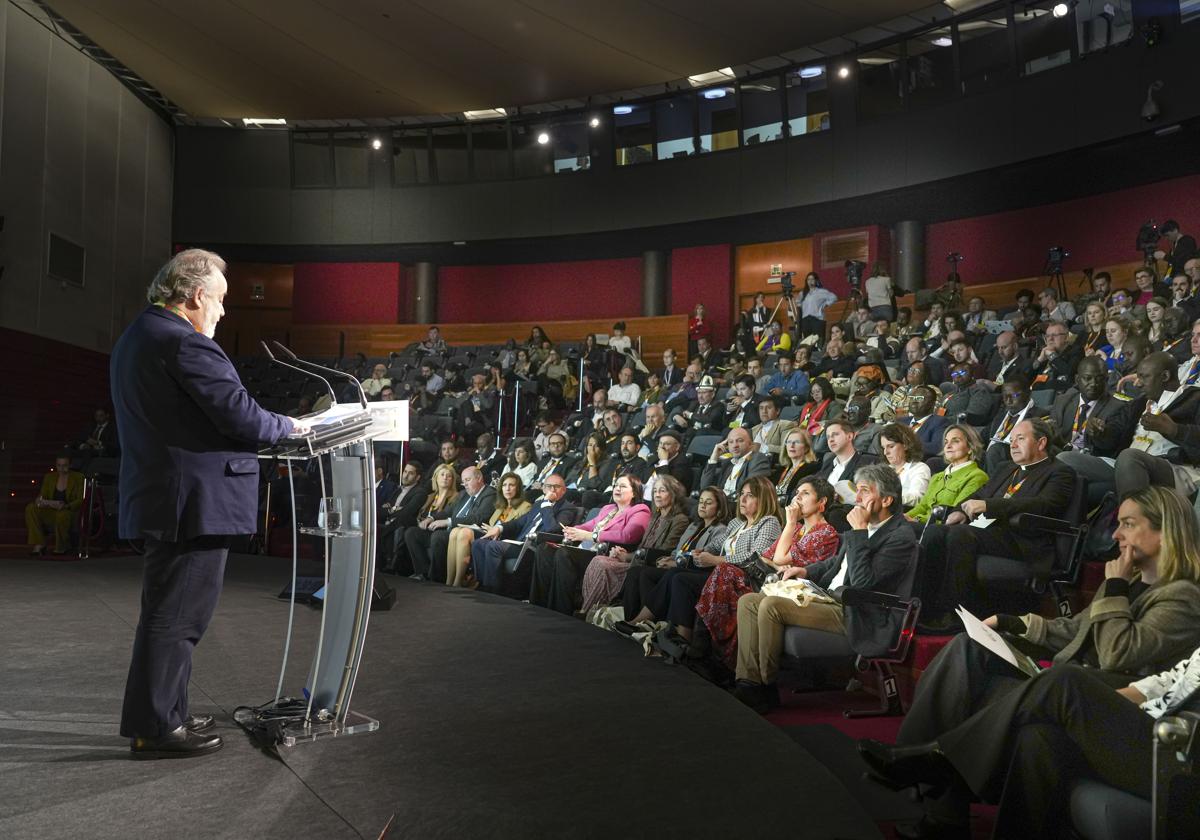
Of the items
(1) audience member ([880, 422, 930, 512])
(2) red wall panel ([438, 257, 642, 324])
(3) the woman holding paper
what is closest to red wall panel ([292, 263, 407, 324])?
(2) red wall panel ([438, 257, 642, 324])

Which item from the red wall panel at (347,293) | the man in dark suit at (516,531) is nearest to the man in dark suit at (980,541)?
the man in dark suit at (516,531)

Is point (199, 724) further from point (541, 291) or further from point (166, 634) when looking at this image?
point (541, 291)

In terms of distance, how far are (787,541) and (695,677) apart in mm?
900

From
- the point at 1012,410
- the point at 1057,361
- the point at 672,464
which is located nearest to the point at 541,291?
the point at 672,464

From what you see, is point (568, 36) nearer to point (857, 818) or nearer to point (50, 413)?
point (50, 413)

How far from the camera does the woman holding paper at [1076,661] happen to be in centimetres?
194

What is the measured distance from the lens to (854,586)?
3359 mm

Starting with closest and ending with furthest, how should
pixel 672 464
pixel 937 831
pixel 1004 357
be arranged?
1. pixel 937 831
2. pixel 672 464
3. pixel 1004 357

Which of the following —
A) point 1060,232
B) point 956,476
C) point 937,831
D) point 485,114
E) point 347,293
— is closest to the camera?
point 937,831

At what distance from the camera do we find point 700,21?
10.2m

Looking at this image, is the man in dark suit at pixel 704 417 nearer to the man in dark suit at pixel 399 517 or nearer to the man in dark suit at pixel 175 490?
the man in dark suit at pixel 399 517

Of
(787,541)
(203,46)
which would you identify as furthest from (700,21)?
(787,541)

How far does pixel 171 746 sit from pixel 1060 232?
11.1 meters

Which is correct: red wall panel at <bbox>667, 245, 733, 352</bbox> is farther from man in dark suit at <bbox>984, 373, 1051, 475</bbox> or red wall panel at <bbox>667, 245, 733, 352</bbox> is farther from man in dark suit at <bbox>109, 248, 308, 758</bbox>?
man in dark suit at <bbox>109, 248, 308, 758</bbox>
